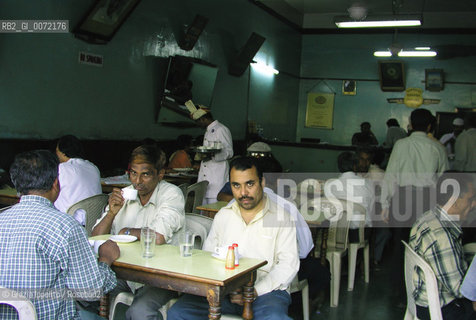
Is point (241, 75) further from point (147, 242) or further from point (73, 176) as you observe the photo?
point (147, 242)

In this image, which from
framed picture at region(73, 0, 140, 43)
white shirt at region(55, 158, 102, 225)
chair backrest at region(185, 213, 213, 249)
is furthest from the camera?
framed picture at region(73, 0, 140, 43)

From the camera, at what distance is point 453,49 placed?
12.3 metres

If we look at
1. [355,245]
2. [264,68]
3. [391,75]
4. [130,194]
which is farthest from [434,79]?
[130,194]

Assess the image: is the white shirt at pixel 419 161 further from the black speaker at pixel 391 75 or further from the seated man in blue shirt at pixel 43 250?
the black speaker at pixel 391 75

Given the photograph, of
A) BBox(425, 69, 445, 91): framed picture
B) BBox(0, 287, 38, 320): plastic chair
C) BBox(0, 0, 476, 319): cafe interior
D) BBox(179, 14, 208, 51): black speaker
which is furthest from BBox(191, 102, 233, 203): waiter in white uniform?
BBox(425, 69, 445, 91): framed picture

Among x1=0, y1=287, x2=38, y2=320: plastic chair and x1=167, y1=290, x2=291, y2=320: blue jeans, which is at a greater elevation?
x1=0, y1=287, x2=38, y2=320: plastic chair

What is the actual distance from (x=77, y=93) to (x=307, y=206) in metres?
3.33

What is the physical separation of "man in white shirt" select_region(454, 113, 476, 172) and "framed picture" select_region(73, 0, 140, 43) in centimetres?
498

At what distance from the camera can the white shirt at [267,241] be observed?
275cm

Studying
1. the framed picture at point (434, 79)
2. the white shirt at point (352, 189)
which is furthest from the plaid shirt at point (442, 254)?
the framed picture at point (434, 79)

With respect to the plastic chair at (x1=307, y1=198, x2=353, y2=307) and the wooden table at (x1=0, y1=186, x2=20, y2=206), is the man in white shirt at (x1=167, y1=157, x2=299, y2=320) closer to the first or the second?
the plastic chair at (x1=307, y1=198, x2=353, y2=307)

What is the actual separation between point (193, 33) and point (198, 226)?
5.40 m

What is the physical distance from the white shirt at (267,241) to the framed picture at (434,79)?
1087 cm

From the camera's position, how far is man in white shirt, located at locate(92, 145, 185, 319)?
3.00 m
